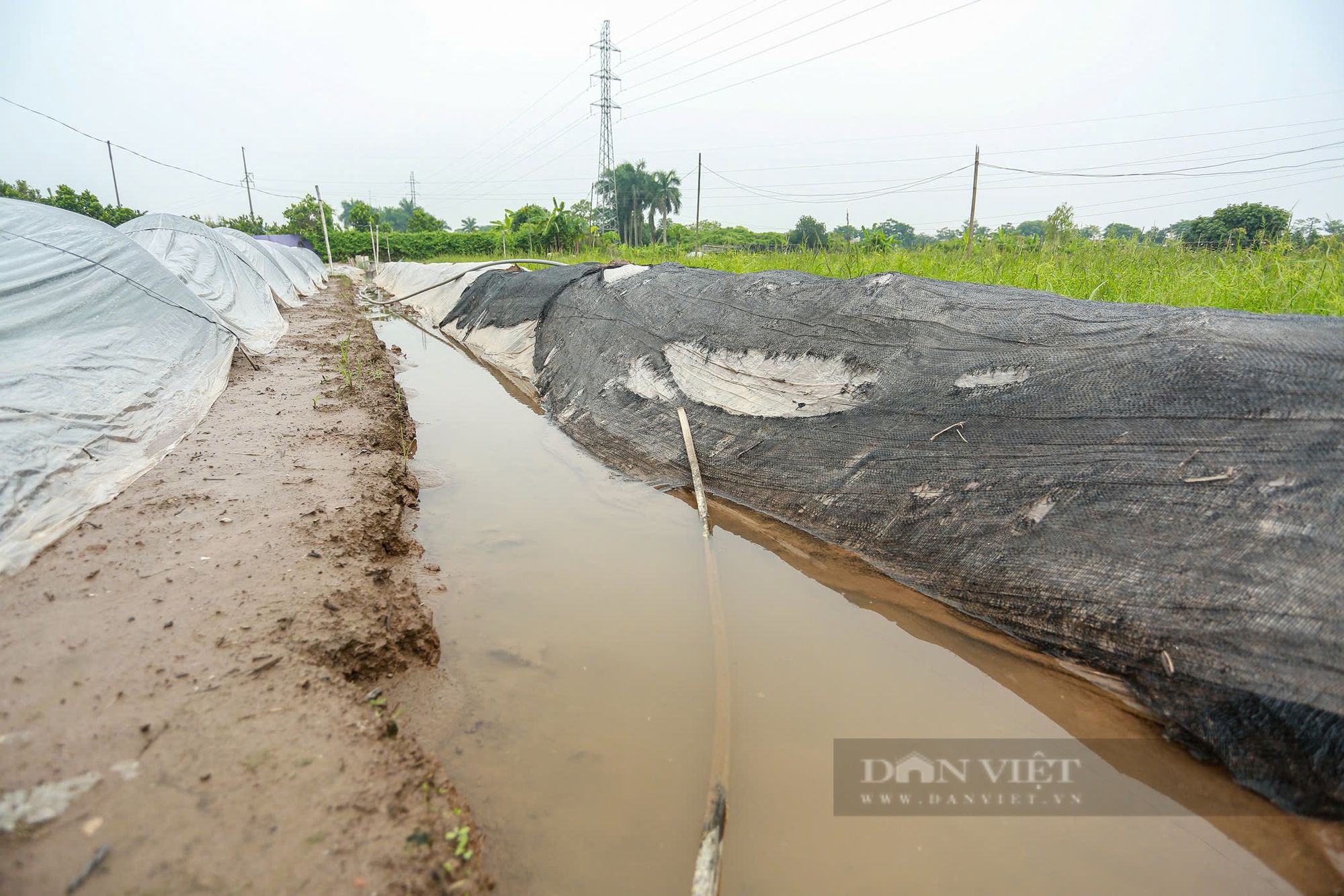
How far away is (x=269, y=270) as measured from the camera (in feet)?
39.5

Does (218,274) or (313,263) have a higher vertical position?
(313,263)

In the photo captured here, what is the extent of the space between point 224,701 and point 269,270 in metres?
13.4

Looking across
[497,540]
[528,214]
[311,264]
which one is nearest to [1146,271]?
[497,540]

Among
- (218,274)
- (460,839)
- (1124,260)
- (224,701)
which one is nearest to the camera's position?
(460,839)

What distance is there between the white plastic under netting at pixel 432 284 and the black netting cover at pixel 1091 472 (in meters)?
8.08

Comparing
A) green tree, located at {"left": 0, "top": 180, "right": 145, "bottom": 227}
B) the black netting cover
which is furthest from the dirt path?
green tree, located at {"left": 0, "top": 180, "right": 145, "bottom": 227}

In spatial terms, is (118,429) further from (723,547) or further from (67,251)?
(723,547)

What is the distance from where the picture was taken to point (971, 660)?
2078 mm

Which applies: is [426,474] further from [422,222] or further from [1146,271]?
[422,222]

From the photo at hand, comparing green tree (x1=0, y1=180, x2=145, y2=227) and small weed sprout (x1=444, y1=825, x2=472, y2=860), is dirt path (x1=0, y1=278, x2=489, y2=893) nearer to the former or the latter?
small weed sprout (x1=444, y1=825, x2=472, y2=860)

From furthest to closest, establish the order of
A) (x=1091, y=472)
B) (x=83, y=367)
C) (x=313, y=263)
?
(x=313, y=263), (x=83, y=367), (x=1091, y=472)

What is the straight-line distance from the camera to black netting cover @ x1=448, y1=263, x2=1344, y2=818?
1.56m

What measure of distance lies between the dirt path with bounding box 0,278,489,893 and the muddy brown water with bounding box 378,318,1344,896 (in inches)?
9.6

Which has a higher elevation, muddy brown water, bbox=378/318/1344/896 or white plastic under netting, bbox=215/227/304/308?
Answer: white plastic under netting, bbox=215/227/304/308
